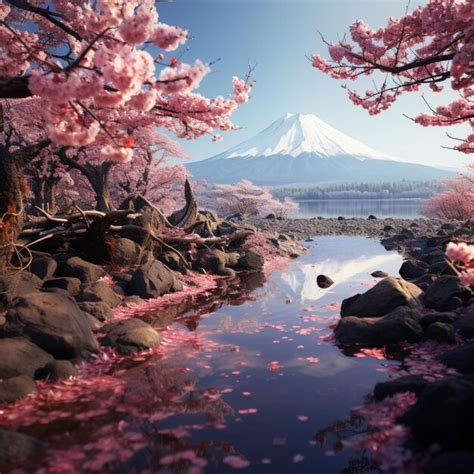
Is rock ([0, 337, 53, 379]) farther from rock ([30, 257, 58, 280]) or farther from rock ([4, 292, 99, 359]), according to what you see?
rock ([30, 257, 58, 280])

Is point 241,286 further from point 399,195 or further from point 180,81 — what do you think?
point 399,195

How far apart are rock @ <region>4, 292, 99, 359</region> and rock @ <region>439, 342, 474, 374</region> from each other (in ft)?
17.8

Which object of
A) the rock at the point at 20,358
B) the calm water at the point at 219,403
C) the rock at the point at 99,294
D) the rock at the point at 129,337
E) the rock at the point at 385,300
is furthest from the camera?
the rock at the point at 99,294

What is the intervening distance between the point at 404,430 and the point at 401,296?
4.34m

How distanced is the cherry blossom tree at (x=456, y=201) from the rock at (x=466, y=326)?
90.4 ft

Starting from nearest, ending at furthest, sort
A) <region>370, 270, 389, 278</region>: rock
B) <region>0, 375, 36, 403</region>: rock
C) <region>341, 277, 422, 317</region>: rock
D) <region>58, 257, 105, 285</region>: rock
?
<region>0, 375, 36, 403</region>: rock
<region>341, 277, 422, 317</region>: rock
<region>58, 257, 105, 285</region>: rock
<region>370, 270, 389, 278</region>: rock

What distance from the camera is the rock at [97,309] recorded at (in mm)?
8492

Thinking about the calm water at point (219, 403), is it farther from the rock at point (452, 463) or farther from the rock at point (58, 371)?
the rock at point (452, 463)

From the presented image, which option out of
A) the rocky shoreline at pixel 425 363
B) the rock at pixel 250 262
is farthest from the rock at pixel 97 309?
the rock at pixel 250 262

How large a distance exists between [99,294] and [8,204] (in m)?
2.79

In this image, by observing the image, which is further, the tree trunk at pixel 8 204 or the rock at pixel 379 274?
the rock at pixel 379 274

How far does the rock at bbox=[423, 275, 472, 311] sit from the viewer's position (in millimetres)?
8172

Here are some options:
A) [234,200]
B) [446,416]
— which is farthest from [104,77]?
[234,200]

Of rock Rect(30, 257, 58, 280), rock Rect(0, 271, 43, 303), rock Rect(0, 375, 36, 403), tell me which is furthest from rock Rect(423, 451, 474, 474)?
rock Rect(30, 257, 58, 280)
